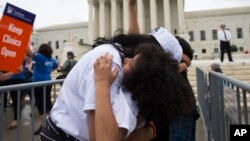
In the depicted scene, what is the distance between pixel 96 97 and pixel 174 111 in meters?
0.32

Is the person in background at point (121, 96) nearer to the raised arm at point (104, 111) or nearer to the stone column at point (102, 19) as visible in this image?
the raised arm at point (104, 111)

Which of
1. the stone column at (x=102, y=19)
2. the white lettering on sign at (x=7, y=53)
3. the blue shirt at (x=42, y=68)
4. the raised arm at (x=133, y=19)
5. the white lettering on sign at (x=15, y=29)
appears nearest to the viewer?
the raised arm at (x=133, y=19)

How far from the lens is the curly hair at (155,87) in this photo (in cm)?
127

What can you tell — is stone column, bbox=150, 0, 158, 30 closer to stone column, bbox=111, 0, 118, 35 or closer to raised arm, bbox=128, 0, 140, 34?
stone column, bbox=111, 0, 118, 35

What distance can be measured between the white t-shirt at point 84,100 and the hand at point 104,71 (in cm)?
2

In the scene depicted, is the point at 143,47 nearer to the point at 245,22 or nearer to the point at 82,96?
the point at 82,96

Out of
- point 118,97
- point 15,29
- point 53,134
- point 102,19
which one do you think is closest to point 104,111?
point 118,97

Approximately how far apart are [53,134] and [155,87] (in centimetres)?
52

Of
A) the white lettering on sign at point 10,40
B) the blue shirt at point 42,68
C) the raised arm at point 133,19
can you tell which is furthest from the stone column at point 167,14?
the raised arm at point 133,19

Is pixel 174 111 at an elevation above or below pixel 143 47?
below

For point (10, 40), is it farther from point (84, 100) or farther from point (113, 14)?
point (113, 14)

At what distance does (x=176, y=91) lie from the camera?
1306 mm

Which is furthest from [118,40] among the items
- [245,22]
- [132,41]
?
[245,22]

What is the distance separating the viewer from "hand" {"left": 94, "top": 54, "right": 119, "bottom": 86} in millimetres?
1255
